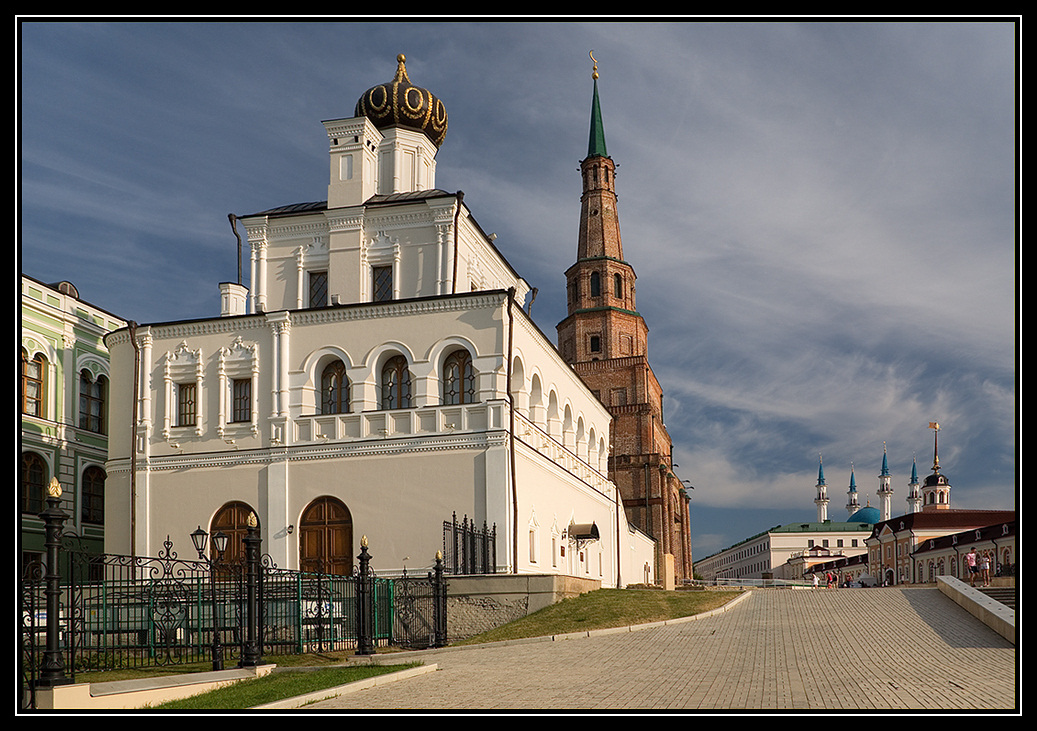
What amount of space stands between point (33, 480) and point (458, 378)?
14.1 m

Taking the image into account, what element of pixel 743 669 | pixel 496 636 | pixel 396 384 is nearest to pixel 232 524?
pixel 396 384

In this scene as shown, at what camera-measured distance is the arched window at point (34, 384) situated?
31625 millimetres

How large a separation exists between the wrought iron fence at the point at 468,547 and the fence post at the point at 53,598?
41.1ft

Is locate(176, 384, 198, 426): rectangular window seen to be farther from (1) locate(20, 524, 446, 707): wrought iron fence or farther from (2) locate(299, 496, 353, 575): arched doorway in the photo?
(1) locate(20, 524, 446, 707): wrought iron fence

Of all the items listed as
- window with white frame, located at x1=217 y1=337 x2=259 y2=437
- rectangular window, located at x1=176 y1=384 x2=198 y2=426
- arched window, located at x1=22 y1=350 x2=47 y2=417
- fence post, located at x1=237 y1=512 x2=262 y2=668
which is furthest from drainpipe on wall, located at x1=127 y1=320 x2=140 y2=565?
fence post, located at x1=237 y1=512 x2=262 y2=668

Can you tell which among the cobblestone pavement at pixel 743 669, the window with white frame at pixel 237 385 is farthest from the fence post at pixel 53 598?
the window with white frame at pixel 237 385

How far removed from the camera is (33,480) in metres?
31.3

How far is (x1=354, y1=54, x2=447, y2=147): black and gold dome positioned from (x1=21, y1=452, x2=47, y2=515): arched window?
1464 centimetres

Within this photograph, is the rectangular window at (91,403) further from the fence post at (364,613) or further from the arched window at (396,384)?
the fence post at (364,613)

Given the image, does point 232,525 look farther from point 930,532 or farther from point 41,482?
point 930,532

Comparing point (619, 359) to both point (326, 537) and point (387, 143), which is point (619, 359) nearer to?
point (387, 143)

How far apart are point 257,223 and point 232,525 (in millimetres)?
9677

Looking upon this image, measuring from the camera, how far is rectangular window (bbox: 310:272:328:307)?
103 feet

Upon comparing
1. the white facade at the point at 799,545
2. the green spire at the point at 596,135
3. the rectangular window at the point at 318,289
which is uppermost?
the green spire at the point at 596,135
